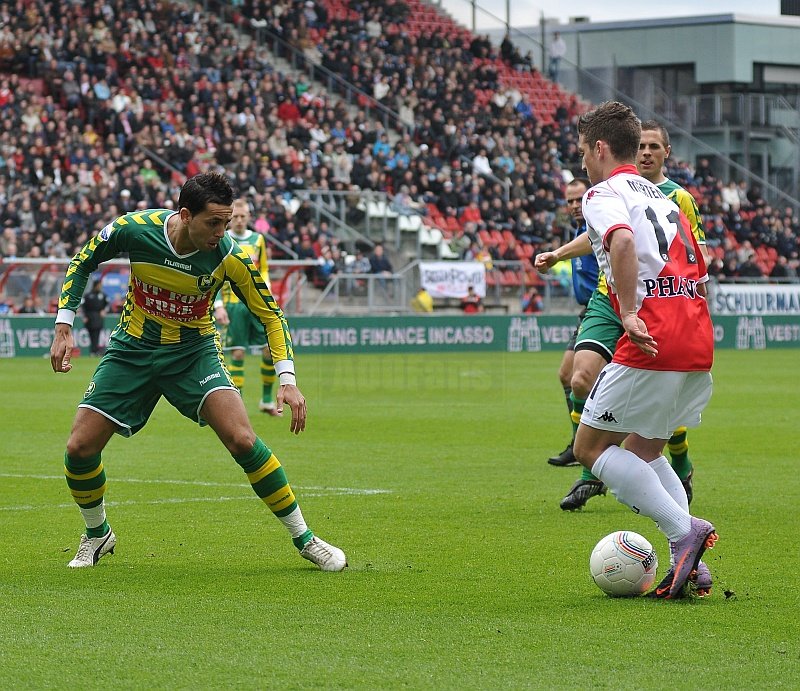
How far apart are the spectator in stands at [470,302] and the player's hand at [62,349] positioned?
2656 cm

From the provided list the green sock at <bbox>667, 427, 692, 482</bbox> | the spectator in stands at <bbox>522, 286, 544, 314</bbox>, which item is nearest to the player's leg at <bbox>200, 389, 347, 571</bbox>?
the green sock at <bbox>667, 427, 692, 482</bbox>

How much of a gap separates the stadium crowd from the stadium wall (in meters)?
1.90

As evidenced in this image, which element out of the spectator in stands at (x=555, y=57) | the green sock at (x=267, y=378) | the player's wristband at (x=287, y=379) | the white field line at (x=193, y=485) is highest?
the spectator in stands at (x=555, y=57)

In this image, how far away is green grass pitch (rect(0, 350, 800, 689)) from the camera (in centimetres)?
513

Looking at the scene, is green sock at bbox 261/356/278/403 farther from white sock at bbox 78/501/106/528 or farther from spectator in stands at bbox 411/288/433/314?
spectator in stands at bbox 411/288/433/314

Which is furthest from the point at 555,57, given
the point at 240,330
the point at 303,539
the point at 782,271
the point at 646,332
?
the point at 646,332

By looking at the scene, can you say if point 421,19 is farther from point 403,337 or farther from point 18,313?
point 18,313

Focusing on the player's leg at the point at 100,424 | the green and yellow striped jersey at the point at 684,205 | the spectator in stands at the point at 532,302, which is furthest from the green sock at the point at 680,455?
the spectator in stands at the point at 532,302

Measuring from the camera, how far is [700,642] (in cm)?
548

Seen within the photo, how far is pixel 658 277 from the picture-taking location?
20.3 ft

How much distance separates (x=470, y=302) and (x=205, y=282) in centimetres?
2652

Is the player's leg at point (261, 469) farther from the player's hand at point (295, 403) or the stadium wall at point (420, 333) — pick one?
the stadium wall at point (420, 333)

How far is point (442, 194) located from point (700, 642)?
1301 inches

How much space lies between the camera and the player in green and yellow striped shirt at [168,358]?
7160mm
